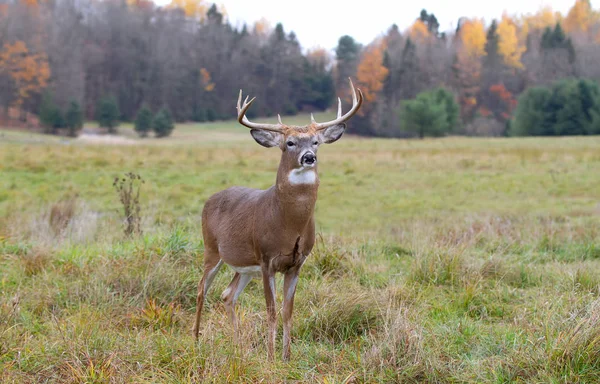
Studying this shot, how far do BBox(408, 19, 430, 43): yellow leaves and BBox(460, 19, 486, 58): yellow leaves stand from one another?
5378 millimetres

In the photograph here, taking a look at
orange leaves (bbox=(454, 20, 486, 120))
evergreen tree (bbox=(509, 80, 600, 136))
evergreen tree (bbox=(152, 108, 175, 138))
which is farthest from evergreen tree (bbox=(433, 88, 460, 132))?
evergreen tree (bbox=(152, 108, 175, 138))

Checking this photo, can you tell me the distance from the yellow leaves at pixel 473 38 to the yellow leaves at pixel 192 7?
38110 millimetres

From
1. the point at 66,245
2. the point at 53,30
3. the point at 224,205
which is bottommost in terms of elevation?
the point at 66,245

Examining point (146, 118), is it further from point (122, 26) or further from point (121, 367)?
point (121, 367)

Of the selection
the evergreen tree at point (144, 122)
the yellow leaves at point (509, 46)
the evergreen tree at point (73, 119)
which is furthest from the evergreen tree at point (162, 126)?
the yellow leaves at point (509, 46)

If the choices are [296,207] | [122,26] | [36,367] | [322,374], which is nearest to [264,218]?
[296,207]

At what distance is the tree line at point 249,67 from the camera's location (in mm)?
66375

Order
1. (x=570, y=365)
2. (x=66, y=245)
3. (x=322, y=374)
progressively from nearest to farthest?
1. (x=570, y=365)
2. (x=322, y=374)
3. (x=66, y=245)

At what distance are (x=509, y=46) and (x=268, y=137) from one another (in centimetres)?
8302

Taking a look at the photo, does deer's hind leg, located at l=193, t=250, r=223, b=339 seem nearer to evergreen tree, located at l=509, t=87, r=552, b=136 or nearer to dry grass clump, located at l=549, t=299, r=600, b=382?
dry grass clump, located at l=549, t=299, r=600, b=382

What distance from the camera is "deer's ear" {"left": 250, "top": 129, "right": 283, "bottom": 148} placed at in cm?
488

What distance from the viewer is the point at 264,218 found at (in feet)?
16.2

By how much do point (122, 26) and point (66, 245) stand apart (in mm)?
75935

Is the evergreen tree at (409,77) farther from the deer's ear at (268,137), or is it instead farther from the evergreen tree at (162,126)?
the deer's ear at (268,137)
